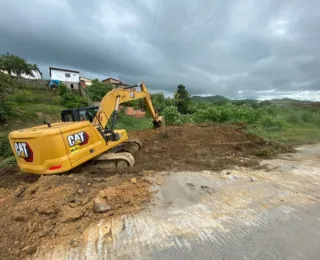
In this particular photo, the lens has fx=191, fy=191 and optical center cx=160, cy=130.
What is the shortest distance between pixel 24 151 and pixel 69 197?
5.39 ft

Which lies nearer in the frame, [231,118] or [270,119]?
[270,119]

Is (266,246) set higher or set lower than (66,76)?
lower

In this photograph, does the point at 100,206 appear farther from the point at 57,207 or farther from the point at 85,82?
the point at 85,82

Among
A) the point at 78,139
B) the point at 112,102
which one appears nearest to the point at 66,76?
the point at 112,102

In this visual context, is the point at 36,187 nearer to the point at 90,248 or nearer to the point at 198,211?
the point at 90,248

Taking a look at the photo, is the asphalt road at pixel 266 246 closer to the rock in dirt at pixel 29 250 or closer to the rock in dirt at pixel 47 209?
the rock in dirt at pixel 29 250

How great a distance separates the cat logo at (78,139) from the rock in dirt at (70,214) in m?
1.45

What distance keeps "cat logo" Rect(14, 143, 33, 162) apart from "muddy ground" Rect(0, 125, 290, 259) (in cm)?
51

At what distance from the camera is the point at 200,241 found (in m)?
2.40

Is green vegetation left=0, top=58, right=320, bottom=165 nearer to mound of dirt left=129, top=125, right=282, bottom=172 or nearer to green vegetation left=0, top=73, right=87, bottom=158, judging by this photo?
green vegetation left=0, top=73, right=87, bottom=158

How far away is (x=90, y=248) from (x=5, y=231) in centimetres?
124

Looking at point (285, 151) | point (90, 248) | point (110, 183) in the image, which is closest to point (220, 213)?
point (90, 248)

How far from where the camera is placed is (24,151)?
398cm

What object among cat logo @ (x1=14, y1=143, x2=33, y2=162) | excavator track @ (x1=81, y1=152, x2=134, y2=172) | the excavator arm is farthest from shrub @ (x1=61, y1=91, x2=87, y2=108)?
cat logo @ (x1=14, y1=143, x2=33, y2=162)
